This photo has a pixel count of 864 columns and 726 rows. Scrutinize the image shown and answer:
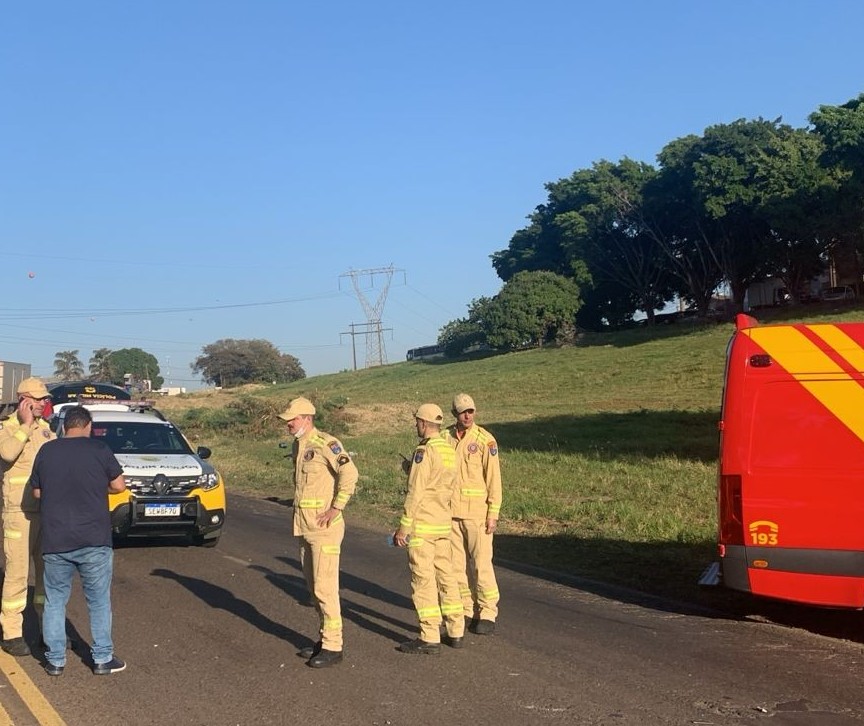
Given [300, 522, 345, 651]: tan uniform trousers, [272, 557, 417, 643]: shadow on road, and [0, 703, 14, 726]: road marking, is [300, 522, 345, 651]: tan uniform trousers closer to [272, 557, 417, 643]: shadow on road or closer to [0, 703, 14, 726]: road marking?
[272, 557, 417, 643]: shadow on road

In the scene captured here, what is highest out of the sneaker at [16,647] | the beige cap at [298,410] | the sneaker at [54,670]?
the beige cap at [298,410]

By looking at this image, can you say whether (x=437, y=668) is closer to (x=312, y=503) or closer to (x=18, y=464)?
(x=312, y=503)

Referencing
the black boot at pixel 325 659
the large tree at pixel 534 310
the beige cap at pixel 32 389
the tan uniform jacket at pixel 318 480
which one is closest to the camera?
the black boot at pixel 325 659

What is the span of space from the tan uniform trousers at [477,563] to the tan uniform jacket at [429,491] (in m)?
0.52

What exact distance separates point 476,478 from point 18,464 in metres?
3.39

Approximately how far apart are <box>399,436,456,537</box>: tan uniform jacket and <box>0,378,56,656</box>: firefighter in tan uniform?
2.67m

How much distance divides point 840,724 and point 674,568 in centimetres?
525

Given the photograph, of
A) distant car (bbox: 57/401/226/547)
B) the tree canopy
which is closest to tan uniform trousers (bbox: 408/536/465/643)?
distant car (bbox: 57/401/226/547)

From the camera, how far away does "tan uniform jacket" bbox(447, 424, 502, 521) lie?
7.38 m

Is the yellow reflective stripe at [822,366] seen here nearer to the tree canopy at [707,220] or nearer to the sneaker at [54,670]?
the sneaker at [54,670]

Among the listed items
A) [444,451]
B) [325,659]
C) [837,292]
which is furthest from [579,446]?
[837,292]

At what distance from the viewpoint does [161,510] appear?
10.9 meters

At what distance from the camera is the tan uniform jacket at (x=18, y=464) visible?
6.78m

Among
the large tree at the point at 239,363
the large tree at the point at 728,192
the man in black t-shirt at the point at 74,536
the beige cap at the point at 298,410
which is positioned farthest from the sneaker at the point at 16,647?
the large tree at the point at 239,363
